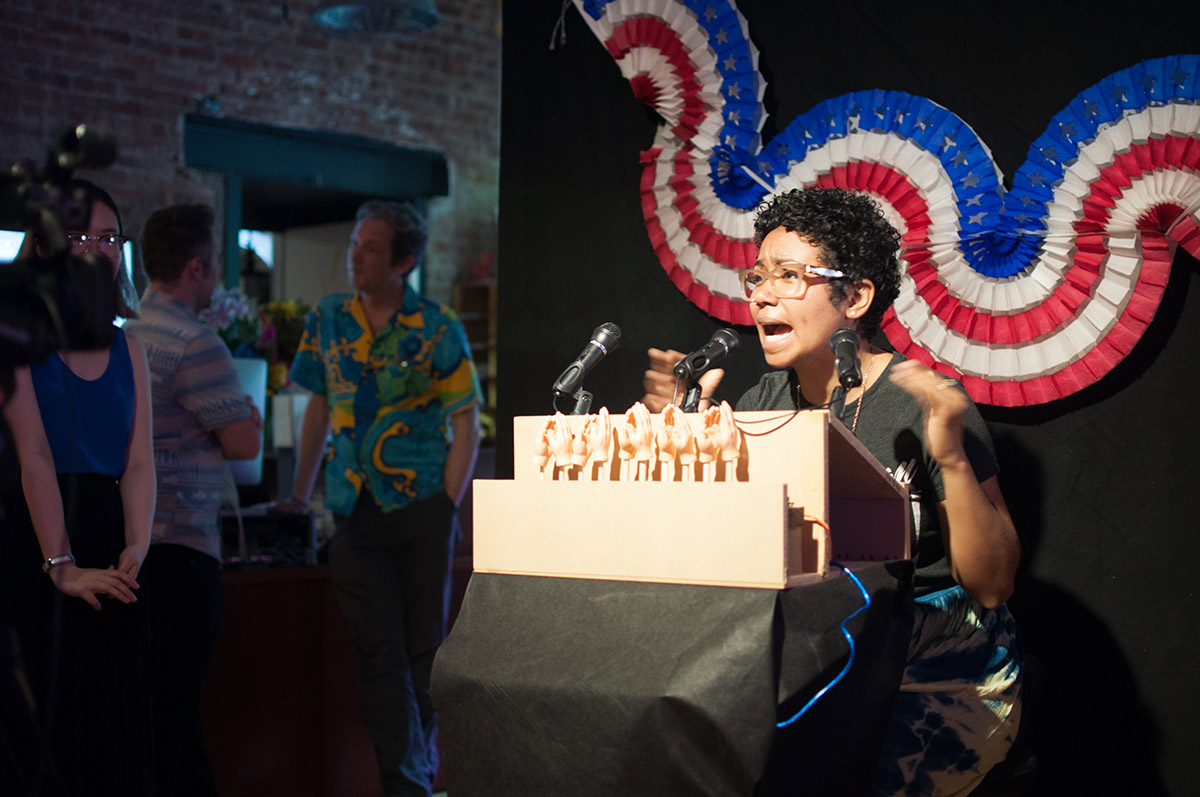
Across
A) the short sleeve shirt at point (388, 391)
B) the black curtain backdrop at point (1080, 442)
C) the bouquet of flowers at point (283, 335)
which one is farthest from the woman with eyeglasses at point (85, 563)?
the bouquet of flowers at point (283, 335)

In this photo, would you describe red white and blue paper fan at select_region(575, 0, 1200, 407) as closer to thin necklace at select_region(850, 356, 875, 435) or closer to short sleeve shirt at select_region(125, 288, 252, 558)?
thin necklace at select_region(850, 356, 875, 435)

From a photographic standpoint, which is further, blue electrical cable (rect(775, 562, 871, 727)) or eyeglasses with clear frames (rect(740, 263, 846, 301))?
eyeglasses with clear frames (rect(740, 263, 846, 301))

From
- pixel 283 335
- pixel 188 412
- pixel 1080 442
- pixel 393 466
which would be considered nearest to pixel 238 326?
pixel 283 335

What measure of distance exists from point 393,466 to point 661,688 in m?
1.93

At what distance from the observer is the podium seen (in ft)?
4.14

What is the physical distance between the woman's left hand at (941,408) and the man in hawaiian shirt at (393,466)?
175 cm

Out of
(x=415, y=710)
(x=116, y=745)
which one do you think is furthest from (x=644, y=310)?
(x=116, y=745)

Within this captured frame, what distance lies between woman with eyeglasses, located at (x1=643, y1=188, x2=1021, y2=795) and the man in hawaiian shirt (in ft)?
4.43

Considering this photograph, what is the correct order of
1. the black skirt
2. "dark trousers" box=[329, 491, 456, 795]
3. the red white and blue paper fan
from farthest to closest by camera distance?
"dark trousers" box=[329, 491, 456, 795] < the red white and blue paper fan < the black skirt

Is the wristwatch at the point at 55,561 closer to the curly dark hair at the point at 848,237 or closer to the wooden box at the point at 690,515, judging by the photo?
the wooden box at the point at 690,515

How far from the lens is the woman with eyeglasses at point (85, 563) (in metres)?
1.85

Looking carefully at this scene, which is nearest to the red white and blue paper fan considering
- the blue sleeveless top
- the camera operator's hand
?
the blue sleeveless top

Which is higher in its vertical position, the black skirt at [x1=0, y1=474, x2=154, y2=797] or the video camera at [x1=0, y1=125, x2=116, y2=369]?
the video camera at [x1=0, y1=125, x2=116, y2=369]

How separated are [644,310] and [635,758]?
1.67 meters
